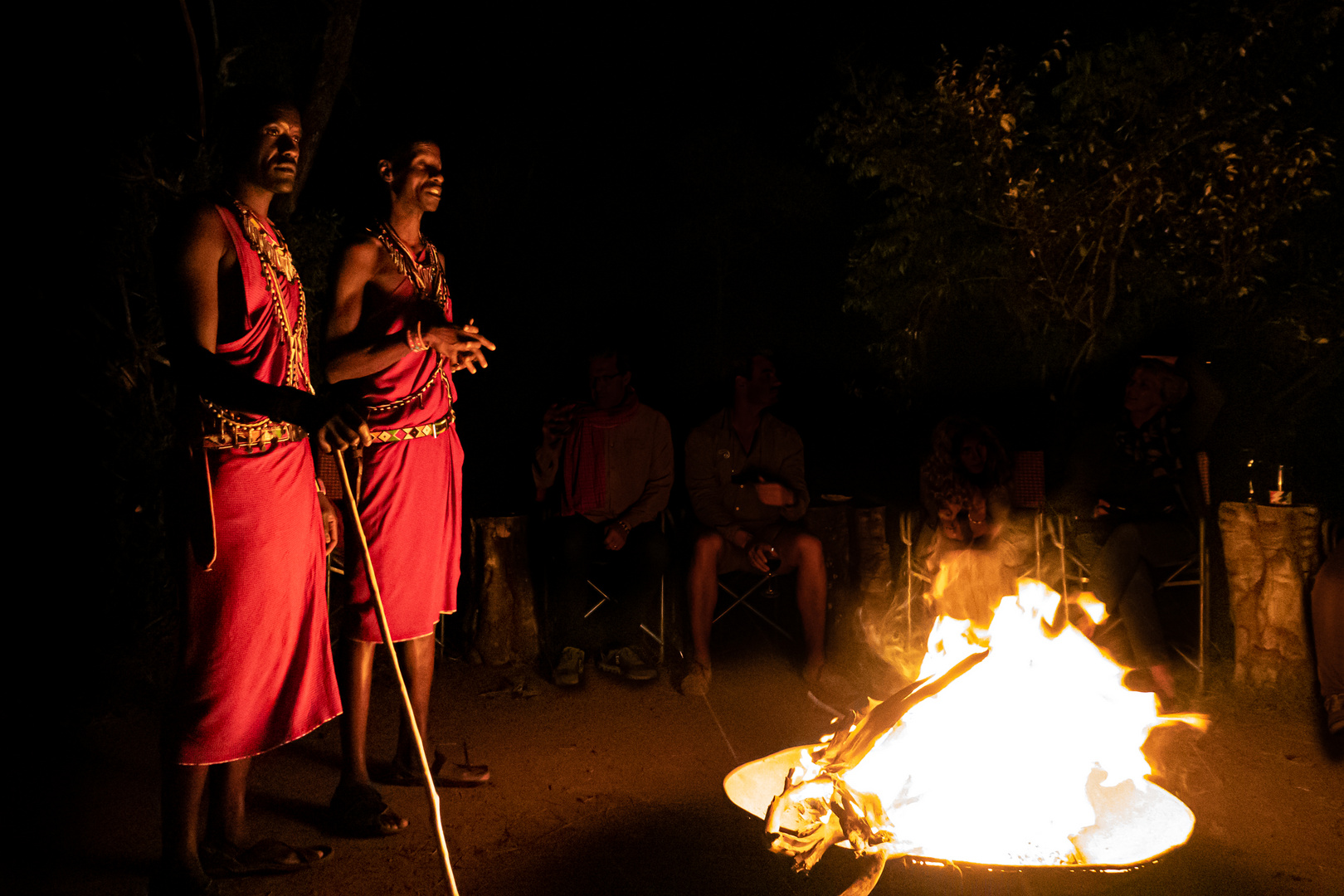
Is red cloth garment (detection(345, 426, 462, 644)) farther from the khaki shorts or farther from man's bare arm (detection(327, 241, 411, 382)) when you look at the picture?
the khaki shorts

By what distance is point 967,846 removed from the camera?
254cm

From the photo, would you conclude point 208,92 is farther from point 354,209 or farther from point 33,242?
point 354,209

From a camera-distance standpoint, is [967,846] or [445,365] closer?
[967,846]

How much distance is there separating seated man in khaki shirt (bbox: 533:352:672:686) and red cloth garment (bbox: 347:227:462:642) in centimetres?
200

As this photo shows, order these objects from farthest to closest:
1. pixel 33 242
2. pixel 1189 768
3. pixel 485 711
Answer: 1. pixel 485 711
2. pixel 33 242
3. pixel 1189 768

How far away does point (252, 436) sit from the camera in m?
2.62

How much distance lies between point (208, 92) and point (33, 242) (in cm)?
150

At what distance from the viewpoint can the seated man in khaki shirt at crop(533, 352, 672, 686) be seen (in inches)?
211

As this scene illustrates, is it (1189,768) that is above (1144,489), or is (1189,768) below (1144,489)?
below

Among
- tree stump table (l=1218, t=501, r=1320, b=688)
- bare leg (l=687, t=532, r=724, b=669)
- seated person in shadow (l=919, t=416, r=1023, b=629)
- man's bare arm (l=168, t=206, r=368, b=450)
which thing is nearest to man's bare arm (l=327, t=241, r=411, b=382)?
man's bare arm (l=168, t=206, r=368, b=450)

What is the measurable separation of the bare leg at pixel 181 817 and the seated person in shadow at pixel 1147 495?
434 centimetres

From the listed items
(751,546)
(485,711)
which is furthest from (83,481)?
(751,546)

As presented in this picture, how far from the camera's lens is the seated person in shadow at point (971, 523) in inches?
187

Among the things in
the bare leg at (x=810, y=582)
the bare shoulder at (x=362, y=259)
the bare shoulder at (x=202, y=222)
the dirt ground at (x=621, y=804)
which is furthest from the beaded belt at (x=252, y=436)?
the bare leg at (x=810, y=582)
